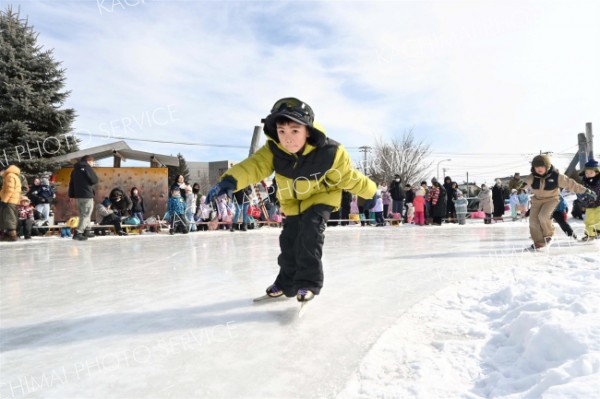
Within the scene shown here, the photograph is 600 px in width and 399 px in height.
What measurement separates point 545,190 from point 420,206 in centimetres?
759

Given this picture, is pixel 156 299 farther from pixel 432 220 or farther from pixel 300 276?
pixel 432 220

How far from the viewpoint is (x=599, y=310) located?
2189 millimetres

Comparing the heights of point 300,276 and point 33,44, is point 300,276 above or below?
below

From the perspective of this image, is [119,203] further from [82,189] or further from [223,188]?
[223,188]

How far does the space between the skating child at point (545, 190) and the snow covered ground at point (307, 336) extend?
203cm

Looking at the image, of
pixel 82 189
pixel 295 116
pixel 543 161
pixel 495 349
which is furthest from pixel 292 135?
pixel 82 189

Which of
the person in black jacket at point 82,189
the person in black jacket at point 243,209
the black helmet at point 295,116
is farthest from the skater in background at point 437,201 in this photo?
the black helmet at point 295,116

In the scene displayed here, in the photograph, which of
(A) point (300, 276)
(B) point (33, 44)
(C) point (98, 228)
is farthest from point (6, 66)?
(A) point (300, 276)

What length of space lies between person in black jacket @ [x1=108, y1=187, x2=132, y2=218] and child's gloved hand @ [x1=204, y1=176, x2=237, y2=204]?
29.6ft

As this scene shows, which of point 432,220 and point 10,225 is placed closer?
point 10,225

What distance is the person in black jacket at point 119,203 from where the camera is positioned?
10797 mm

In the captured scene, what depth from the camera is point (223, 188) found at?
8.73ft

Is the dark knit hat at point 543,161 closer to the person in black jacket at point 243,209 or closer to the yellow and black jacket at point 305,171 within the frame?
the yellow and black jacket at point 305,171

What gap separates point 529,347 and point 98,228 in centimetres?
1033
